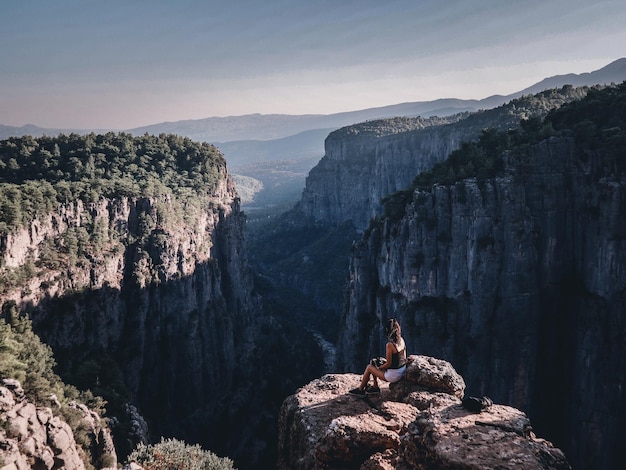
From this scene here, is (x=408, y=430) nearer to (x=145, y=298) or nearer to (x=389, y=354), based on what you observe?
(x=389, y=354)

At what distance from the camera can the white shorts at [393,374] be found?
52.5ft

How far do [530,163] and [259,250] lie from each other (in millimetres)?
112925

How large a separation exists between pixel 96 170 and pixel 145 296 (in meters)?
19.7

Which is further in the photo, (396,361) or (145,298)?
(145,298)

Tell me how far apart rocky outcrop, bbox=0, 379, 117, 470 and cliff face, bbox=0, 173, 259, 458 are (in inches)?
617

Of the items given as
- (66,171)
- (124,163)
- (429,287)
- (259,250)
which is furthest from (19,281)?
(259,250)

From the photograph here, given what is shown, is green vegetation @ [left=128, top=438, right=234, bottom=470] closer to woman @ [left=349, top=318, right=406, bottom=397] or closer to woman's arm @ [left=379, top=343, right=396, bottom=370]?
woman @ [left=349, top=318, right=406, bottom=397]

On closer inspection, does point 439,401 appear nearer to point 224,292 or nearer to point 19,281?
point 19,281

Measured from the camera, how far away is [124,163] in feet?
216

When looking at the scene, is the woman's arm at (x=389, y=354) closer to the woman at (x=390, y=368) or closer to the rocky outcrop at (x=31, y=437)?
the woman at (x=390, y=368)

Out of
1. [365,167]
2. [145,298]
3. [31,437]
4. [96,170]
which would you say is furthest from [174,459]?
[365,167]

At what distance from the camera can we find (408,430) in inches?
470

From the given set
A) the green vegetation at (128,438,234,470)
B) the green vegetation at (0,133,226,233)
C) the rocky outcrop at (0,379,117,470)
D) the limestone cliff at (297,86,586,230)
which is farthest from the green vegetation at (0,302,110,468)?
the limestone cliff at (297,86,586,230)

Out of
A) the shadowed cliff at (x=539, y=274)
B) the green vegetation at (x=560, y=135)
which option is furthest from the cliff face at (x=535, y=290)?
the green vegetation at (x=560, y=135)
